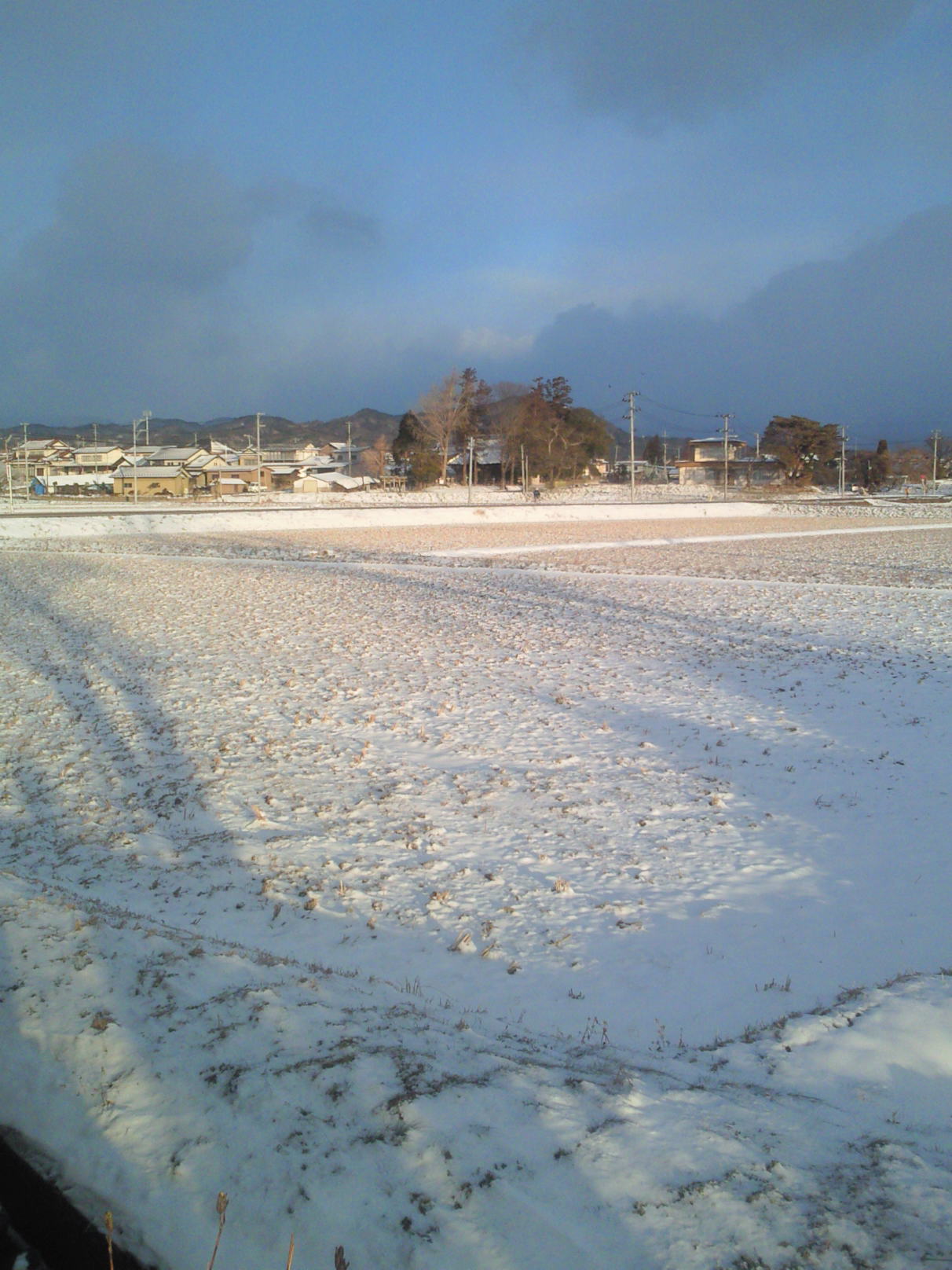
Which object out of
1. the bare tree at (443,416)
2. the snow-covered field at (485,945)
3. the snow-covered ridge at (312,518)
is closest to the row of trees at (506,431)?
the bare tree at (443,416)

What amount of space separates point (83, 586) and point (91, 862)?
53.1ft

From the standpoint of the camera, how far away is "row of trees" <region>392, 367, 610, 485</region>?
9662 cm

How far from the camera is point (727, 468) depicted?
106 meters

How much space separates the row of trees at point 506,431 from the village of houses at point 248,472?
2.81 metres

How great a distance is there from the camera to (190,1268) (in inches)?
110

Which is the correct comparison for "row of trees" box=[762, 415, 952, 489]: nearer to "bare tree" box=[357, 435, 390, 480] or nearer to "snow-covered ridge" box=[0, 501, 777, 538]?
"snow-covered ridge" box=[0, 501, 777, 538]

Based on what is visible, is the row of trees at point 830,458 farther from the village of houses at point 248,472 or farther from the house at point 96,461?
the house at point 96,461

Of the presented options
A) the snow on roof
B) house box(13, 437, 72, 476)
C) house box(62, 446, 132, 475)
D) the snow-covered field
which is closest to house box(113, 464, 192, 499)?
the snow on roof

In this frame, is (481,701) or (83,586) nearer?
(481,701)

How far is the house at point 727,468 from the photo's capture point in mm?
109250

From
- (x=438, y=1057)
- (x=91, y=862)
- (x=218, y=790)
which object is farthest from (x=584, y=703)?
(x=438, y=1057)

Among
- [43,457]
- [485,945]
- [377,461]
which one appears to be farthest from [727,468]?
[485,945]

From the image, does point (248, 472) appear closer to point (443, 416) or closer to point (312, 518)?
point (443, 416)

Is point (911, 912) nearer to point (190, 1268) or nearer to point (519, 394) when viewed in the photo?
point (190, 1268)
